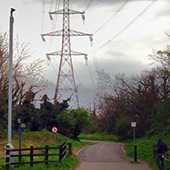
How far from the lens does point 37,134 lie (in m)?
34.7

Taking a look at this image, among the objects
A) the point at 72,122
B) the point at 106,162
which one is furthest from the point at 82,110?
the point at 106,162

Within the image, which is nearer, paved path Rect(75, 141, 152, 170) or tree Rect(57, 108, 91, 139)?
paved path Rect(75, 141, 152, 170)

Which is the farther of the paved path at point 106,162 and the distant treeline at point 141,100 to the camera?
the distant treeline at point 141,100

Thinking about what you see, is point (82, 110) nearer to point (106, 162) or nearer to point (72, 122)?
point (72, 122)

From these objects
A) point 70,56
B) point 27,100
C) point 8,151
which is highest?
point 70,56

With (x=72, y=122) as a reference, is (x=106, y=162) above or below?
below

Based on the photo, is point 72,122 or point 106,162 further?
point 72,122

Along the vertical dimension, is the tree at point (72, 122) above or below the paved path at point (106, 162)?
above

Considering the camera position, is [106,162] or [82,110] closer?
[106,162]

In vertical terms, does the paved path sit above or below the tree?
below

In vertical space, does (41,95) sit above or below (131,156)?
above

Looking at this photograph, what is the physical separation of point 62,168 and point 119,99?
124 ft

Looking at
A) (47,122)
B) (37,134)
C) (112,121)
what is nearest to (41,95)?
(47,122)

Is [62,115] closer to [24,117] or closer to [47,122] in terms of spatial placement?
[47,122]
